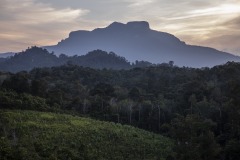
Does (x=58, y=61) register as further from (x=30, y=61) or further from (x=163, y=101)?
(x=163, y=101)

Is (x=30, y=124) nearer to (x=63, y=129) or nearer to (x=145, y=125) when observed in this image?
(x=63, y=129)

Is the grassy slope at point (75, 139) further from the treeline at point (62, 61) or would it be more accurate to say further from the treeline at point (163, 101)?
the treeline at point (62, 61)

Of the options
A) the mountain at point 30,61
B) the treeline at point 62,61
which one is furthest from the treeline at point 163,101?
the mountain at point 30,61

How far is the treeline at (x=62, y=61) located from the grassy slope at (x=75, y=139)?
324 feet

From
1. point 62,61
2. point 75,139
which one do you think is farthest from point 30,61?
point 75,139

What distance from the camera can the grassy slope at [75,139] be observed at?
29555mm

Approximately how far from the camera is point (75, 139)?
1366 inches

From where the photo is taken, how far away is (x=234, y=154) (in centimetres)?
3145

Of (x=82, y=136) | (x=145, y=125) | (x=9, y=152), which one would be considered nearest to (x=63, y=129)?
(x=82, y=136)

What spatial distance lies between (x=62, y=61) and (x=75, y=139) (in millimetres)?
140896

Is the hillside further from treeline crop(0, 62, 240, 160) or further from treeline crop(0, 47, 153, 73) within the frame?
treeline crop(0, 62, 240, 160)

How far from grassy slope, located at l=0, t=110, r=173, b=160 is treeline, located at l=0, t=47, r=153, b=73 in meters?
98.8

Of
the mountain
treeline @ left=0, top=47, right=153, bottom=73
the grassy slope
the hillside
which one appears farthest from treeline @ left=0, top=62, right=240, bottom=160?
the mountain

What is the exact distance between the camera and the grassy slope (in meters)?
29.6
